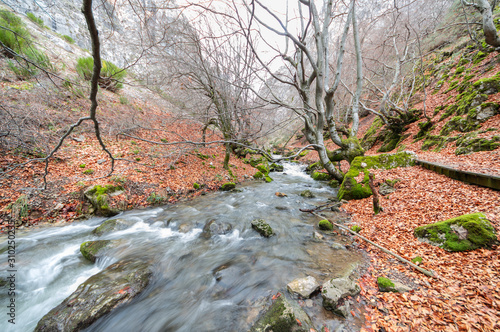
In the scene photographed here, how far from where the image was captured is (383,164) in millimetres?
6922

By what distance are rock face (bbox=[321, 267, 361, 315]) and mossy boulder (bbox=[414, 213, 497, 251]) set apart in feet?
5.59

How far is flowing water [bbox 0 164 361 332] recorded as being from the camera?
112 inches

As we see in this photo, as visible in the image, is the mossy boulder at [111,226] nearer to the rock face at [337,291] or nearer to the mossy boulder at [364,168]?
the rock face at [337,291]

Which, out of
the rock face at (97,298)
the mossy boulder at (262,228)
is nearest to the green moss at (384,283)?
the mossy boulder at (262,228)

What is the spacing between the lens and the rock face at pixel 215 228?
512cm

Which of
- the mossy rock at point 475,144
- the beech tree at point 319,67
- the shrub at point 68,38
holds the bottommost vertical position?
the mossy rock at point 475,144

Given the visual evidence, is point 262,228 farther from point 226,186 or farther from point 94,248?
point 226,186

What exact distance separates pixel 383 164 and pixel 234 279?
682 centimetres

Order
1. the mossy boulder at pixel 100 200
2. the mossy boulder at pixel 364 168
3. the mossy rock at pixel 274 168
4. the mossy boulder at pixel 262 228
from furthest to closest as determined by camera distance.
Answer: the mossy rock at pixel 274 168
the mossy boulder at pixel 364 168
the mossy boulder at pixel 100 200
the mossy boulder at pixel 262 228

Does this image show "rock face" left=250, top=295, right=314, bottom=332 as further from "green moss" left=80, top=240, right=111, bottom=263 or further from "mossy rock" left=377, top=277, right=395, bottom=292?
"green moss" left=80, top=240, right=111, bottom=263

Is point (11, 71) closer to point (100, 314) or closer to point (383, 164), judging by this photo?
point (100, 314)

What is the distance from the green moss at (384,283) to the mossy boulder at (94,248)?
5.49m

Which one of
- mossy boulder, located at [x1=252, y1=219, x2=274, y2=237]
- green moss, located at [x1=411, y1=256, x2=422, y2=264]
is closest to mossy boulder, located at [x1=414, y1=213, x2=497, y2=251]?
green moss, located at [x1=411, y1=256, x2=422, y2=264]

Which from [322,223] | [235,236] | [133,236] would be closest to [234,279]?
[235,236]
